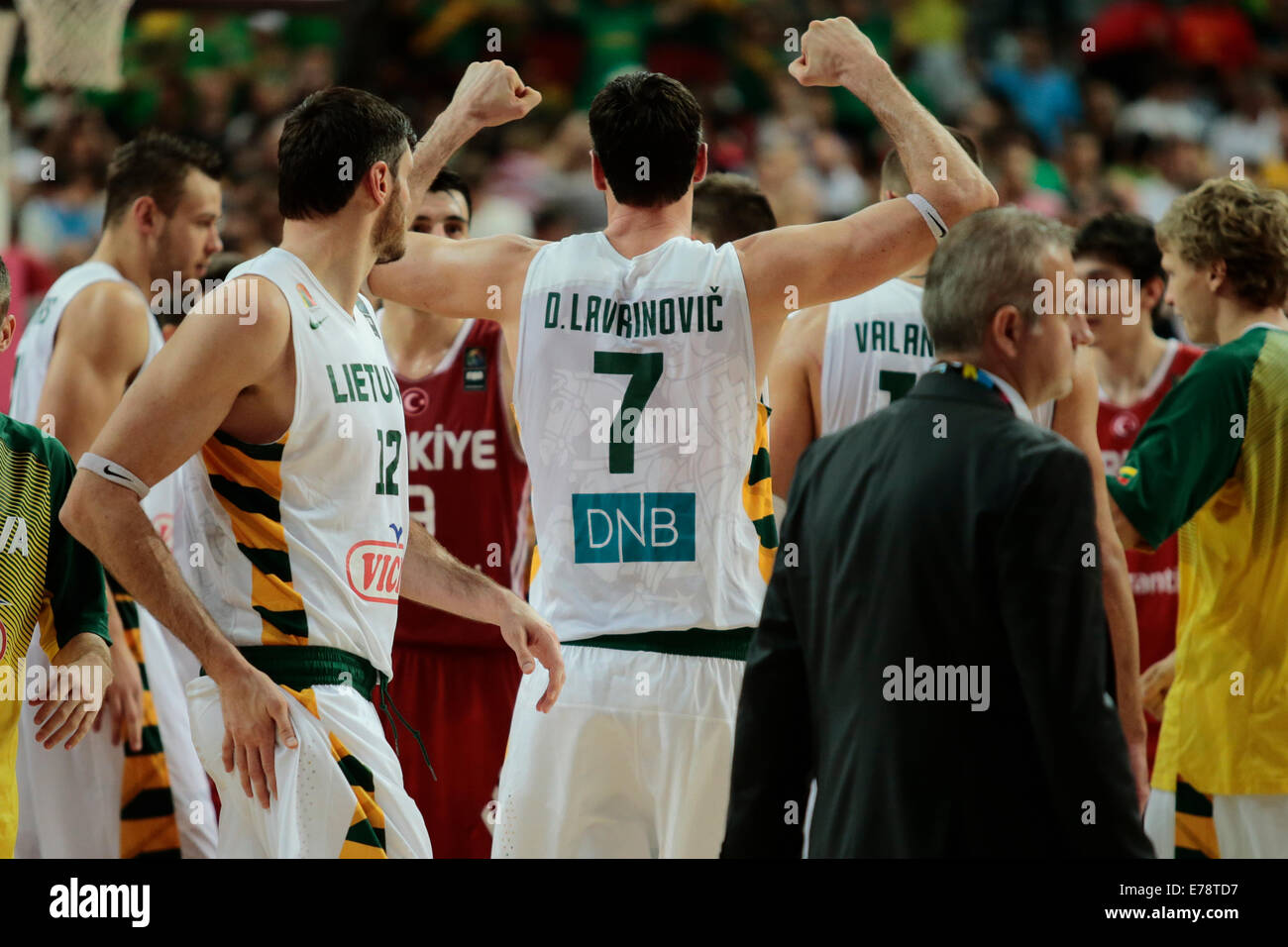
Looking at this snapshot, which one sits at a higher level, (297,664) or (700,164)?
(700,164)

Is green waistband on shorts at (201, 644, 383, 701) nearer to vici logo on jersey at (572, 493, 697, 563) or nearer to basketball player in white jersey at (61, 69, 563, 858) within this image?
basketball player in white jersey at (61, 69, 563, 858)

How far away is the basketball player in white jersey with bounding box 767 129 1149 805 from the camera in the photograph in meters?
5.05

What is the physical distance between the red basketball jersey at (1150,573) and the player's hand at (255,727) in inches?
158

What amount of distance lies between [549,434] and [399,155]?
833 mm

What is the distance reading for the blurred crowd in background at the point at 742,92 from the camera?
44.4 feet

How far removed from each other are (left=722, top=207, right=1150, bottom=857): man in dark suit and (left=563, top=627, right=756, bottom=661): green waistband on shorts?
34.0 inches

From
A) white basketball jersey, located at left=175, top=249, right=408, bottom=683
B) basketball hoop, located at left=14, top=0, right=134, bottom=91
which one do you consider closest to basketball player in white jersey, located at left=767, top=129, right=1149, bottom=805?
white basketball jersey, located at left=175, top=249, right=408, bottom=683

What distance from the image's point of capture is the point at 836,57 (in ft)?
14.7

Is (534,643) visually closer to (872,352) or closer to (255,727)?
(255,727)

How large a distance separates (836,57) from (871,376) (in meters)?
1.23

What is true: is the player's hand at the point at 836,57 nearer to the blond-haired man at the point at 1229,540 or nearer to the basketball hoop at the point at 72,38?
the blond-haired man at the point at 1229,540

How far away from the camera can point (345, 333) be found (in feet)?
13.0

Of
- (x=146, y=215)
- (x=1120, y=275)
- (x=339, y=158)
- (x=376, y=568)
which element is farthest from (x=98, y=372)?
(x=1120, y=275)

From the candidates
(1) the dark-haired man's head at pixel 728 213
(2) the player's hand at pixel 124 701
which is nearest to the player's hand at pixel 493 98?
(1) the dark-haired man's head at pixel 728 213
